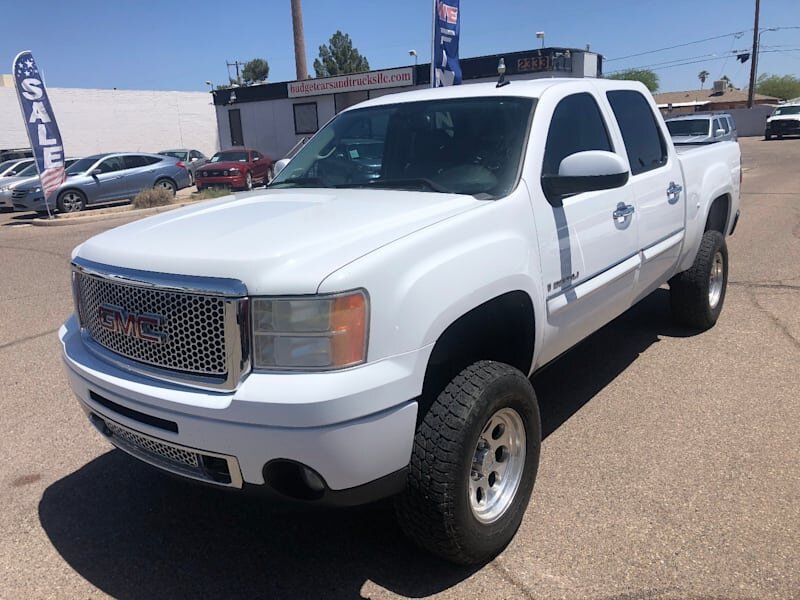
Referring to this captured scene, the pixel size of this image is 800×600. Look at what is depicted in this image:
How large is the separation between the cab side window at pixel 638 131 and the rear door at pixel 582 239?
26cm

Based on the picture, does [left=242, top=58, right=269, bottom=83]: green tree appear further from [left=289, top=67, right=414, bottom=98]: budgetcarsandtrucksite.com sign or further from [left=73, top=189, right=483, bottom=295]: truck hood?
[left=73, top=189, right=483, bottom=295]: truck hood

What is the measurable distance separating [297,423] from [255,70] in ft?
350

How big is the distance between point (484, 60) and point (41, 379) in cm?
2778

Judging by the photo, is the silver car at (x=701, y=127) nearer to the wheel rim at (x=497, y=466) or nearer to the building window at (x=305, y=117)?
the wheel rim at (x=497, y=466)

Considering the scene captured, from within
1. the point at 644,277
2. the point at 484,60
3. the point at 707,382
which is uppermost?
the point at 484,60

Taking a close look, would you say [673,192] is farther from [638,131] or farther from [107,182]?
[107,182]

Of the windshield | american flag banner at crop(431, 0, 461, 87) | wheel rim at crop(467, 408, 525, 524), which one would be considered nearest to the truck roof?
wheel rim at crop(467, 408, 525, 524)

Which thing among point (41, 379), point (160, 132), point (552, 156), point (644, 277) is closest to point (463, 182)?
point (552, 156)

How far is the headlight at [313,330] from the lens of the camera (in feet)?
7.38

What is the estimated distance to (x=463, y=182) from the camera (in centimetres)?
331

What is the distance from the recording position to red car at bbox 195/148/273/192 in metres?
22.6

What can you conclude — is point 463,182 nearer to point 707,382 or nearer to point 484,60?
point 707,382

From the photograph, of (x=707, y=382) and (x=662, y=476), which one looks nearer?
(x=662, y=476)

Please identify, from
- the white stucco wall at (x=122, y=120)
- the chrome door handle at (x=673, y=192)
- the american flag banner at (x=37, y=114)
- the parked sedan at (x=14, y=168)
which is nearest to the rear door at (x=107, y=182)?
the american flag banner at (x=37, y=114)
